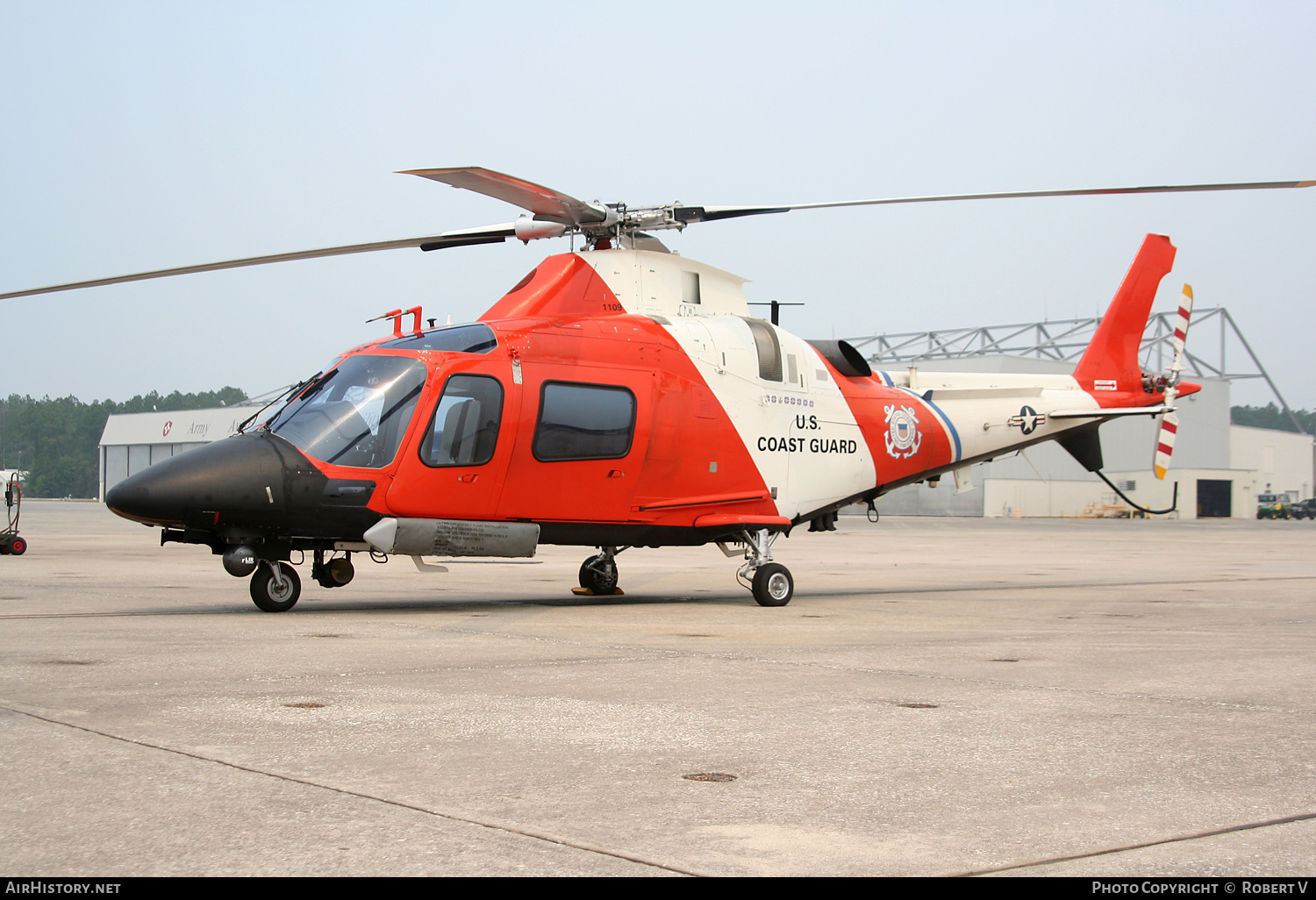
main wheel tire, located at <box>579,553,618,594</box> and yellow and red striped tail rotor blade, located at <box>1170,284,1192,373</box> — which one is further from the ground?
yellow and red striped tail rotor blade, located at <box>1170,284,1192,373</box>

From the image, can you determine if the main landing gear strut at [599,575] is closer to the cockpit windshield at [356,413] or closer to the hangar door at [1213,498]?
the cockpit windshield at [356,413]

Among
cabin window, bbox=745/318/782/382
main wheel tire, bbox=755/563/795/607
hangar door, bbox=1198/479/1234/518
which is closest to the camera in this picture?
main wheel tire, bbox=755/563/795/607

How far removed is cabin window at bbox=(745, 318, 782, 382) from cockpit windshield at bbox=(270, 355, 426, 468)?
4.43m

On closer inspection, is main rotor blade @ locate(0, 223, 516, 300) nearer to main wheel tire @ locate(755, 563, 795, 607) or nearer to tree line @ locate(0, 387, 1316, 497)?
main wheel tire @ locate(755, 563, 795, 607)

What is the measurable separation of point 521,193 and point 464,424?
2339mm

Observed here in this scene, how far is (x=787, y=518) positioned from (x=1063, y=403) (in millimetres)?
5089

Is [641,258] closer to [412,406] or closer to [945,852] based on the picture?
[412,406]

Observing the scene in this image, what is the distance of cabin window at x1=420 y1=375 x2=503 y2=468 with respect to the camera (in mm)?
11391

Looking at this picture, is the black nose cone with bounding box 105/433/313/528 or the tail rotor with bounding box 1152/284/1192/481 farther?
the tail rotor with bounding box 1152/284/1192/481

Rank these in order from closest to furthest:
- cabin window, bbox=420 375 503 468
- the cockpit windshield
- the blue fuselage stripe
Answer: the cockpit windshield → cabin window, bbox=420 375 503 468 → the blue fuselage stripe

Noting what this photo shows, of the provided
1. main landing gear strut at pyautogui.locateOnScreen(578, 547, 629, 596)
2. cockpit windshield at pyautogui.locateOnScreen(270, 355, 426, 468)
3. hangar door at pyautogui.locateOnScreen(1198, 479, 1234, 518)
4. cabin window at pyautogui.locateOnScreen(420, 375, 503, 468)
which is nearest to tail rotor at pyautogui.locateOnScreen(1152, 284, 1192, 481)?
main landing gear strut at pyautogui.locateOnScreen(578, 547, 629, 596)

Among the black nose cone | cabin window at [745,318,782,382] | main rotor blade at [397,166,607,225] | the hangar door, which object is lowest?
the hangar door

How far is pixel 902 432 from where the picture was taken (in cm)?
1540

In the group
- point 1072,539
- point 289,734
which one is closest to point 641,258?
point 289,734
